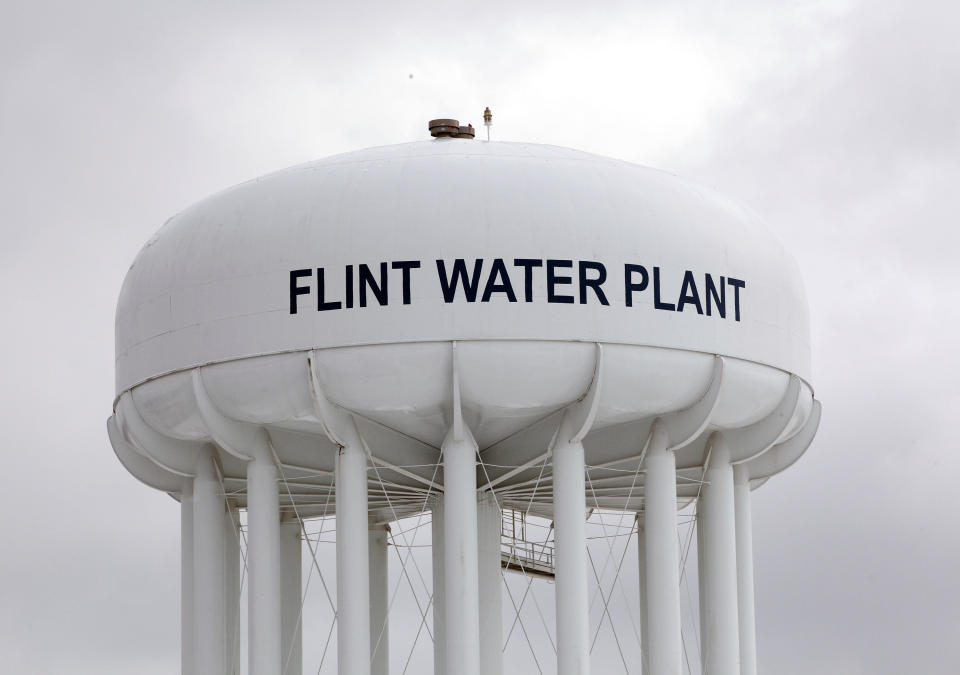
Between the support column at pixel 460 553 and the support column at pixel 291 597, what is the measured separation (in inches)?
213

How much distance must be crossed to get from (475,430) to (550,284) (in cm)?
270

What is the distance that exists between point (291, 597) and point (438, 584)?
117 inches

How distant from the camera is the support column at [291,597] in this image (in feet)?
114

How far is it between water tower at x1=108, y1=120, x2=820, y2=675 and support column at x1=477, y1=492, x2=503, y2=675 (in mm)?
921

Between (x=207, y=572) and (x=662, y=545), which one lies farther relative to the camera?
(x=207, y=572)

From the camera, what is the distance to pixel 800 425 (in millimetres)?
32406

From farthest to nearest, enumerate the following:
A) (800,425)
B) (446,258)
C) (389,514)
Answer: (389,514) < (800,425) < (446,258)

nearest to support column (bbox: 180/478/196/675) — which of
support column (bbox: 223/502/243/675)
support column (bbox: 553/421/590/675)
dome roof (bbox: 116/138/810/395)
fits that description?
support column (bbox: 223/502/243/675)

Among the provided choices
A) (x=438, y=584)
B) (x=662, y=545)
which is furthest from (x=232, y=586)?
(x=662, y=545)

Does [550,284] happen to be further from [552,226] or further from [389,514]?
[389,514]

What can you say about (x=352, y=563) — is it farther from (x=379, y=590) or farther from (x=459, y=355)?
(x=379, y=590)

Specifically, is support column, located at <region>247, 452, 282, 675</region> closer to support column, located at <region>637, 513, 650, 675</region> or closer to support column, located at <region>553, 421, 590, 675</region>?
support column, located at <region>553, 421, 590, 675</region>

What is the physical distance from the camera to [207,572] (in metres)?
32.2

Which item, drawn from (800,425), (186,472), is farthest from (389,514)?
(800,425)
